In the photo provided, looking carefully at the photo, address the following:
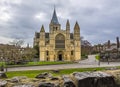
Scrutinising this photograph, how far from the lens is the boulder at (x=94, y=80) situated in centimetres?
1600

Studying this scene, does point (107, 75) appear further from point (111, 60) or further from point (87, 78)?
point (111, 60)

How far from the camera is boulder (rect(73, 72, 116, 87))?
52.5 feet

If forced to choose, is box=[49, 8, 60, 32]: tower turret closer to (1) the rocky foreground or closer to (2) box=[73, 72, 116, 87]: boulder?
(1) the rocky foreground

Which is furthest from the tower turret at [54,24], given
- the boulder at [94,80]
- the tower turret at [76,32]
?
the boulder at [94,80]

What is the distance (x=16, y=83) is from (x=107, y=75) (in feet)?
20.0

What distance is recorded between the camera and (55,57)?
13838 centimetres

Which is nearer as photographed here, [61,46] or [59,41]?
[61,46]

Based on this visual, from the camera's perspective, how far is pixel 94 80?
16.3 metres

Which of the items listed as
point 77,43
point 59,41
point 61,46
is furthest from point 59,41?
point 77,43

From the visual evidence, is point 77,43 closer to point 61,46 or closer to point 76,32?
point 76,32

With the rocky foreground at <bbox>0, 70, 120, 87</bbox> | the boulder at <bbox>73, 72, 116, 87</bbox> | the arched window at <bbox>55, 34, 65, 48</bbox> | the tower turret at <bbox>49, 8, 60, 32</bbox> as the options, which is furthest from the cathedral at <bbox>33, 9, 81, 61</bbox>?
the boulder at <bbox>73, 72, 116, 87</bbox>

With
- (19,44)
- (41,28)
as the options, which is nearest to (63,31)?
(41,28)

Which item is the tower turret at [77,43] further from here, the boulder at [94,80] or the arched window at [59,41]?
the boulder at [94,80]

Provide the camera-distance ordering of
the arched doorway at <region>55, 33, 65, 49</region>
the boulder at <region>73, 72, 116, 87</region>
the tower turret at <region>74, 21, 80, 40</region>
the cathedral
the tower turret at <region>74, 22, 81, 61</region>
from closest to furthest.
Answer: the boulder at <region>73, 72, 116, 87</region>, the cathedral, the tower turret at <region>74, 22, 81, 61</region>, the arched doorway at <region>55, 33, 65, 49</region>, the tower turret at <region>74, 21, 80, 40</region>
